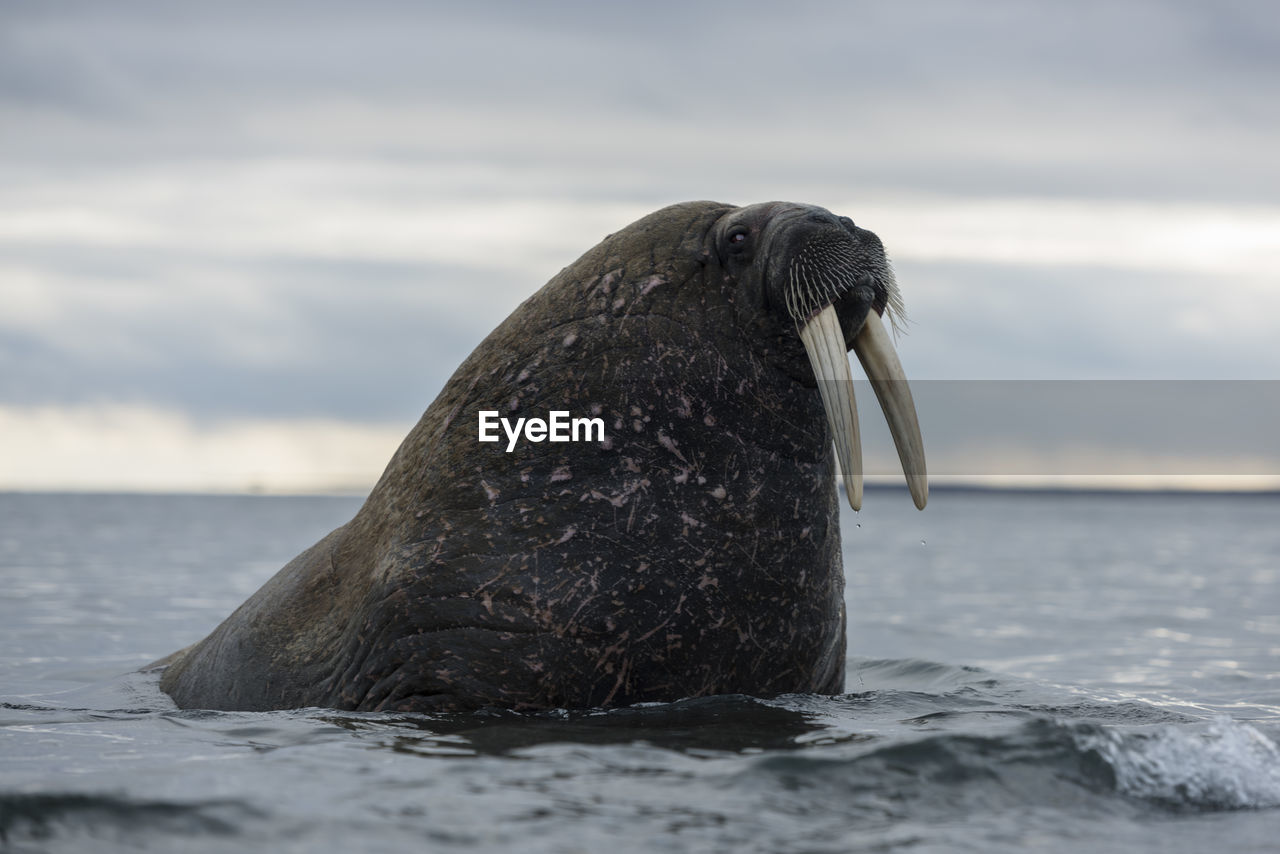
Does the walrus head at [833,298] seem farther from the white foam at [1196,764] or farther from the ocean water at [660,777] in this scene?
the white foam at [1196,764]

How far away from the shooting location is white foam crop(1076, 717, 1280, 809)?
457 centimetres

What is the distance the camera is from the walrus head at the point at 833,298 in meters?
6.02

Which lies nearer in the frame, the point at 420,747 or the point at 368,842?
the point at 368,842

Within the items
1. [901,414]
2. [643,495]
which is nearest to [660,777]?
[643,495]

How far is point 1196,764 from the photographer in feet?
15.6

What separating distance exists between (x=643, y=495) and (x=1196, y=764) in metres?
2.49

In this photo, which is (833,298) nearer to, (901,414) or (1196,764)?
(901,414)

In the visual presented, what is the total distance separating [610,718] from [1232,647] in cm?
1042

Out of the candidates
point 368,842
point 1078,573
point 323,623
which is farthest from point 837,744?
point 1078,573

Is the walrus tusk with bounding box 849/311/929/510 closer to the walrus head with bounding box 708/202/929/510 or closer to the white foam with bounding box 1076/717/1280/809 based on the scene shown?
the walrus head with bounding box 708/202/929/510

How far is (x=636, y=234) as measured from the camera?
6.73m

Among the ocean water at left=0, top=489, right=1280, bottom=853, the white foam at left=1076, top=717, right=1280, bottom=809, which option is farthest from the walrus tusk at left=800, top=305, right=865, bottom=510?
the white foam at left=1076, top=717, right=1280, bottom=809

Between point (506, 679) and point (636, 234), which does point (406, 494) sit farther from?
point (636, 234)

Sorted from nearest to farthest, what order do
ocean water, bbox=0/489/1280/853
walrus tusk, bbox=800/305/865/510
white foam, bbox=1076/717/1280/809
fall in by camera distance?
ocean water, bbox=0/489/1280/853 < white foam, bbox=1076/717/1280/809 < walrus tusk, bbox=800/305/865/510
